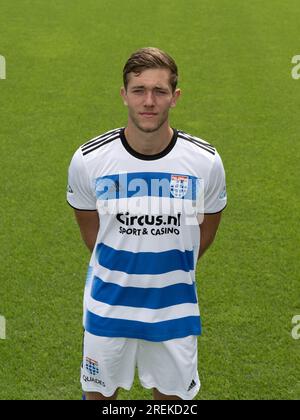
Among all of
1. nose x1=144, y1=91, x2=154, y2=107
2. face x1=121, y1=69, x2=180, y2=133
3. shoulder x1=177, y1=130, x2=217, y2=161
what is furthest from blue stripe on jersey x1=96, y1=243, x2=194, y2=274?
nose x1=144, y1=91, x2=154, y2=107

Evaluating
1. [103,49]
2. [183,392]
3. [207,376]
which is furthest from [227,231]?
[103,49]

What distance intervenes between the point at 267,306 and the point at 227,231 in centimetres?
118

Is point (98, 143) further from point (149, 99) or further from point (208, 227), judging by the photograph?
point (208, 227)

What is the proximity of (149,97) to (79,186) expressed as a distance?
606mm

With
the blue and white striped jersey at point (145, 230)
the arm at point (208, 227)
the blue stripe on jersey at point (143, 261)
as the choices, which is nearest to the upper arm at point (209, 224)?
the arm at point (208, 227)

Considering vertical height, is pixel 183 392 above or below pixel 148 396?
above

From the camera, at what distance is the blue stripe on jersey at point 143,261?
9.40 ft

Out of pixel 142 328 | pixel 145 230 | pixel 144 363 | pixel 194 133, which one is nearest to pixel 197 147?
pixel 145 230

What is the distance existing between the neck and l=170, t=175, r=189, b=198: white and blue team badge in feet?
0.50

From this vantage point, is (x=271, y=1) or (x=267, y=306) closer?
(x=267, y=306)

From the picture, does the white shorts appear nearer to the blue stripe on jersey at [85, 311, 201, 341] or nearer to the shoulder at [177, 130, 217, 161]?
the blue stripe on jersey at [85, 311, 201, 341]

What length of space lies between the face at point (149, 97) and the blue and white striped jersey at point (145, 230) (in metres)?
0.16
